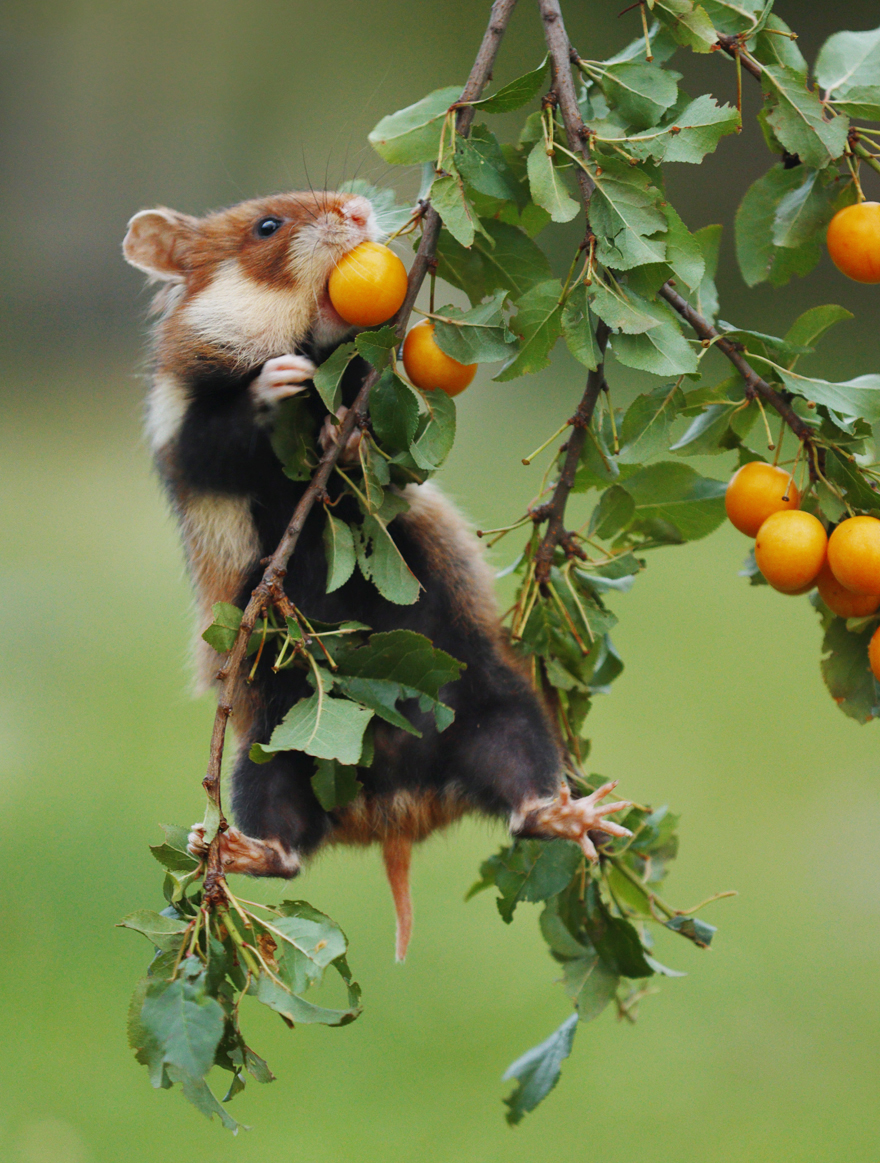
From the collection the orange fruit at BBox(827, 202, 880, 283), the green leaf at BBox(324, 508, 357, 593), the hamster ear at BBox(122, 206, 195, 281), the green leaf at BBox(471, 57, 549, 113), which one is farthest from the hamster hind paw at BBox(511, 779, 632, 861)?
the hamster ear at BBox(122, 206, 195, 281)

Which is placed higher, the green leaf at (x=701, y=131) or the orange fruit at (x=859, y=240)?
the green leaf at (x=701, y=131)

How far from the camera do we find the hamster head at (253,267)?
4.32 ft

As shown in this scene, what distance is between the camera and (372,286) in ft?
3.58

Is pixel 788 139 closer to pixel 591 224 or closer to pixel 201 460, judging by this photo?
pixel 591 224

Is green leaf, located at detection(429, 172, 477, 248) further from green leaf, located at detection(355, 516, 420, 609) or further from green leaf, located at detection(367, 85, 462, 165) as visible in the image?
green leaf, located at detection(355, 516, 420, 609)

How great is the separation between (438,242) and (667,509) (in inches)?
15.1

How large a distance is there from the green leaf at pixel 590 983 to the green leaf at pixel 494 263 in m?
0.74

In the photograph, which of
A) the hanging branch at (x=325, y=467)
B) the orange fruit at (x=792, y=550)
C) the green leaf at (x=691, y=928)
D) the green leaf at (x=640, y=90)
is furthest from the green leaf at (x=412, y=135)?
the green leaf at (x=691, y=928)

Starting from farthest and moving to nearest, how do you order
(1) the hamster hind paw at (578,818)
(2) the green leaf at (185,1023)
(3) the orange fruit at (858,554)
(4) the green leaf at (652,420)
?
(1) the hamster hind paw at (578,818) < (4) the green leaf at (652,420) < (3) the orange fruit at (858,554) < (2) the green leaf at (185,1023)

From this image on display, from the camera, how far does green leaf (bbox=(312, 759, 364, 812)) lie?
1.09 metres

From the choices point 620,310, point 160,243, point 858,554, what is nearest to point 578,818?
point 858,554

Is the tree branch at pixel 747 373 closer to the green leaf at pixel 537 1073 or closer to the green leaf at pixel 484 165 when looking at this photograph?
the green leaf at pixel 484 165

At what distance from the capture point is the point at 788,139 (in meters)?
1.05

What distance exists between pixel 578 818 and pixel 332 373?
521 millimetres
